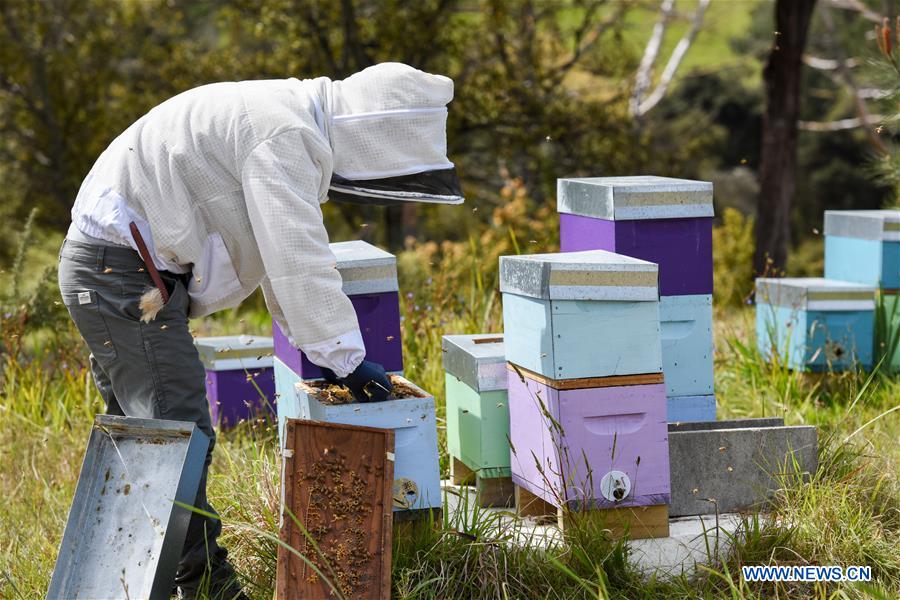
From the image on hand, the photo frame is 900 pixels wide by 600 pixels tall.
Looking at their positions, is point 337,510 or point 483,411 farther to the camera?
point 483,411

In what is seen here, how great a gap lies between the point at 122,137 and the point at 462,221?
48.5 feet

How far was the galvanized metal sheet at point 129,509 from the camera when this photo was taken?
2.88 m

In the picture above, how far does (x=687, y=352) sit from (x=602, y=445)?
2.28 feet

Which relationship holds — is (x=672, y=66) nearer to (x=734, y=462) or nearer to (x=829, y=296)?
(x=829, y=296)

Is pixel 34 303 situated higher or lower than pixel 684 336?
lower

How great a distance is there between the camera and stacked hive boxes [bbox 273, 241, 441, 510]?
315 cm

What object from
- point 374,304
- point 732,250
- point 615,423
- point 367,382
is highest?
point 374,304

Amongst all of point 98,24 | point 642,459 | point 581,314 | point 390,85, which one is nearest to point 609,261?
point 581,314

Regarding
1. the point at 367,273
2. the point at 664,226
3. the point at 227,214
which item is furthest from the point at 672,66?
the point at 227,214

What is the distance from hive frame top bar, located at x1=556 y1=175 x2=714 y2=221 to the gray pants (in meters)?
1.54

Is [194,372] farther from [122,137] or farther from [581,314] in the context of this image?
[581,314]

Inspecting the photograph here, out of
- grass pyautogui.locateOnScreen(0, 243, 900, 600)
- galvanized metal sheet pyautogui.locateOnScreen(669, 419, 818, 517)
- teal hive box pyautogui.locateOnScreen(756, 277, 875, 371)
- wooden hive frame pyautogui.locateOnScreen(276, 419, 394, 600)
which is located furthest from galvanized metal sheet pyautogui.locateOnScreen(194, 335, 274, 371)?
teal hive box pyautogui.locateOnScreen(756, 277, 875, 371)

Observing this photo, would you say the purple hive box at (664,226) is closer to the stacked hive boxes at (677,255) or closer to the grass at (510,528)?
the stacked hive boxes at (677,255)

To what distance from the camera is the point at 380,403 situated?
10.3 ft
